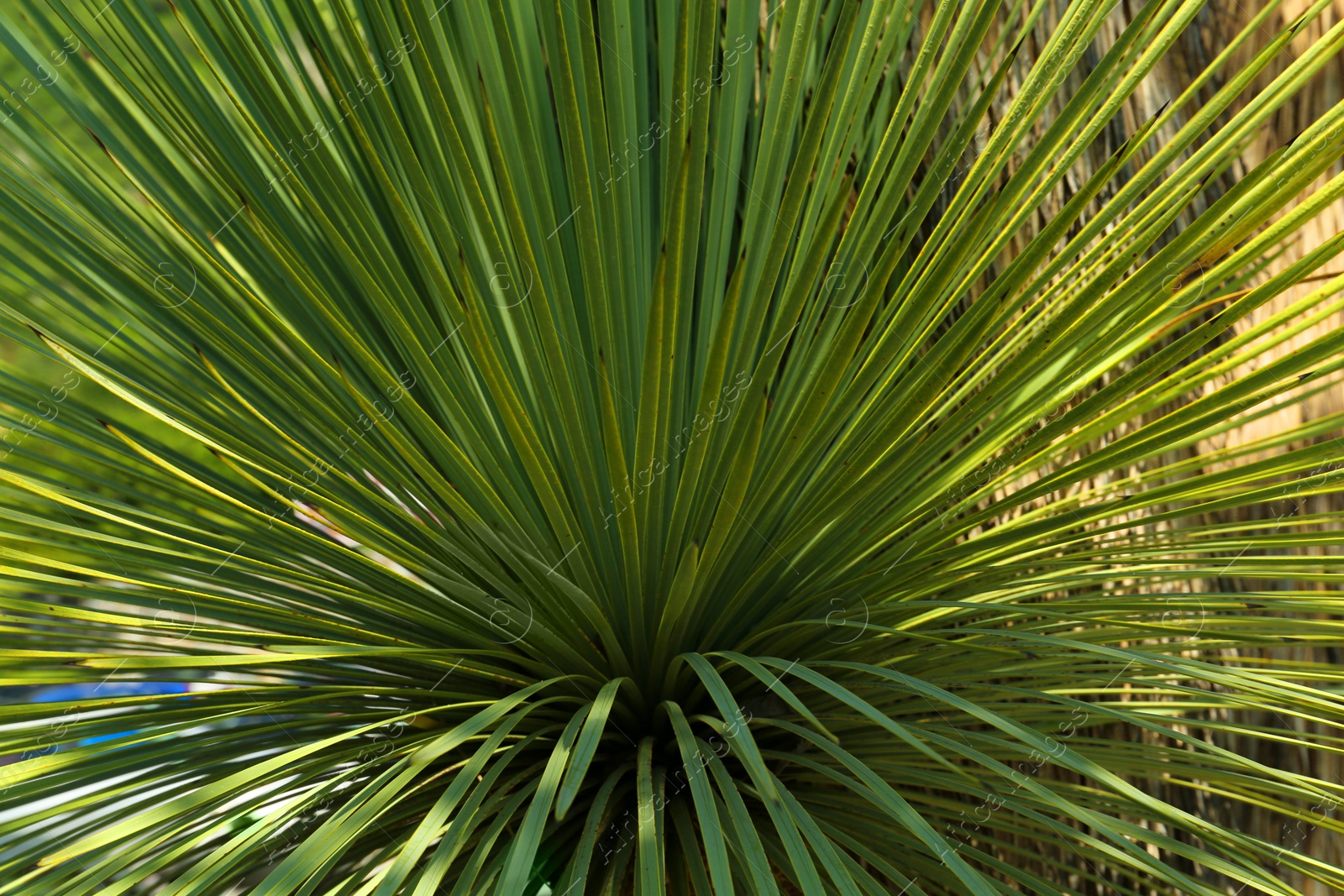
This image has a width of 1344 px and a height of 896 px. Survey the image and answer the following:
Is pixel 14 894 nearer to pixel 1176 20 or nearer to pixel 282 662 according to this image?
pixel 282 662

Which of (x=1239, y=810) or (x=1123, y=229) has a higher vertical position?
(x=1123, y=229)

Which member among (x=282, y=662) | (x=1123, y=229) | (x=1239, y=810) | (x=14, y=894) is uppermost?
(x=1123, y=229)

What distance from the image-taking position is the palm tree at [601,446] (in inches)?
25.2

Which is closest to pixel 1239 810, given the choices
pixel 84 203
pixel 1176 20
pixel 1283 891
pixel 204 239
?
pixel 1283 891

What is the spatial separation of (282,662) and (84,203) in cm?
47

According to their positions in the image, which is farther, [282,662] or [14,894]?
[282,662]

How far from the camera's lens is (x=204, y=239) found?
0.87 metres

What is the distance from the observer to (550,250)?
733mm

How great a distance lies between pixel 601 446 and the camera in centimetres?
86

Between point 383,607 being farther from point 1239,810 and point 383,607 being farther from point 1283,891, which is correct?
point 1239,810

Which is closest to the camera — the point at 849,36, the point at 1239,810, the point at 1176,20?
the point at 849,36

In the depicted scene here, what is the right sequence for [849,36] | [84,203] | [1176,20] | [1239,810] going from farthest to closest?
[1239,810], [84,203], [1176,20], [849,36]

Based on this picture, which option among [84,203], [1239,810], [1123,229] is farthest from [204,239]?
[1239,810]

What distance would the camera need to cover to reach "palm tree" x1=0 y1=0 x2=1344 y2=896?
64 centimetres
